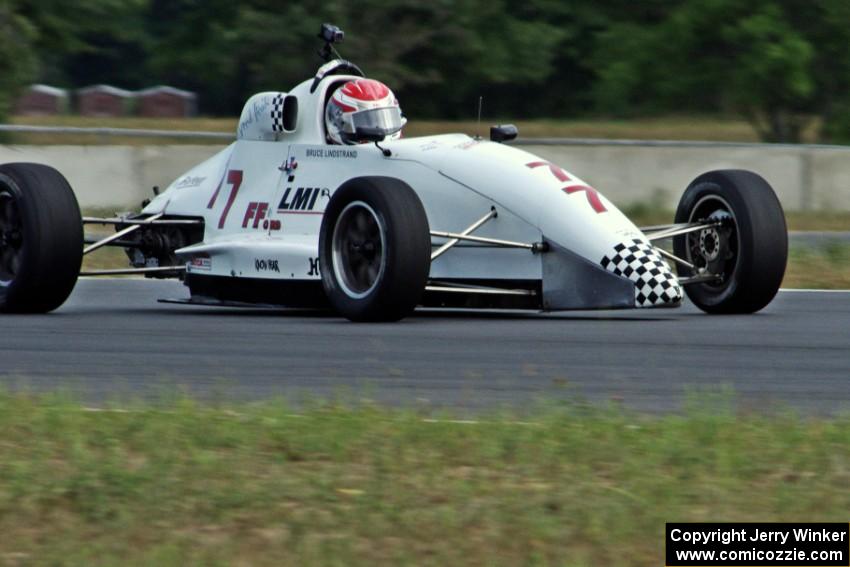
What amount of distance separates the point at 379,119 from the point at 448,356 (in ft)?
9.85

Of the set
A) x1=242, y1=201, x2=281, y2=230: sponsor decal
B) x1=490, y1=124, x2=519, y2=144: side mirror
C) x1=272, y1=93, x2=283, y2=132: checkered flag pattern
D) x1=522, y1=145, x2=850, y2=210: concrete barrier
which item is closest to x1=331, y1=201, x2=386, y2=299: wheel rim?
x1=242, y1=201, x2=281, y2=230: sponsor decal

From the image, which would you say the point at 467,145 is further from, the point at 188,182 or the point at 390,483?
the point at 390,483

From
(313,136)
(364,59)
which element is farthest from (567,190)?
(364,59)

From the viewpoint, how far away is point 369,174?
1053 centimetres

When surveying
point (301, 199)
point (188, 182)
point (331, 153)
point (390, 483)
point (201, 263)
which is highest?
point (331, 153)

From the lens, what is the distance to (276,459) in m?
5.71

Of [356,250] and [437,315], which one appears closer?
[356,250]

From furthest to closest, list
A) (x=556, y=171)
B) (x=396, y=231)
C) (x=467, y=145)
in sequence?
(x=467, y=145), (x=556, y=171), (x=396, y=231)

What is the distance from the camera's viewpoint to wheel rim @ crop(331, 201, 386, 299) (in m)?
9.80

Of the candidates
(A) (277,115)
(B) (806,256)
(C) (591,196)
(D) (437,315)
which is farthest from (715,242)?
(B) (806,256)

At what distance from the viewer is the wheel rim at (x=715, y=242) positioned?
33.8ft

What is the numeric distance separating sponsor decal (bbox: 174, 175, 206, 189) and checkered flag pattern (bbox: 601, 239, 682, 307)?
11.1 ft

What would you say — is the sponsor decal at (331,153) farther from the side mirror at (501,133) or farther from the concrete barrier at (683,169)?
the concrete barrier at (683,169)

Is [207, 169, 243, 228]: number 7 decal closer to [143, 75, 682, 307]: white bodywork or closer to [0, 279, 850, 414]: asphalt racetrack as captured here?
[143, 75, 682, 307]: white bodywork
